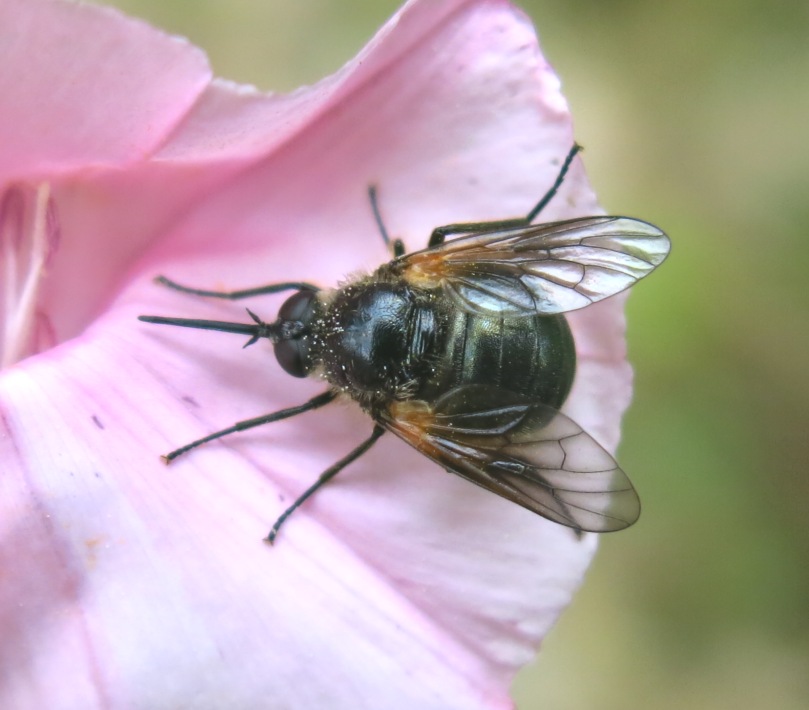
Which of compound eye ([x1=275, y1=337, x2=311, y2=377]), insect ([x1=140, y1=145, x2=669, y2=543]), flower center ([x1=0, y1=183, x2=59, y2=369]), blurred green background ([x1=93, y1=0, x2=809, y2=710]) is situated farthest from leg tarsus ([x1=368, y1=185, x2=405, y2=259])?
blurred green background ([x1=93, y1=0, x2=809, y2=710])

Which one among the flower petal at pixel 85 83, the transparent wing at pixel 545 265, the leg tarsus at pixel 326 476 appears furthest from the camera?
the transparent wing at pixel 545 265

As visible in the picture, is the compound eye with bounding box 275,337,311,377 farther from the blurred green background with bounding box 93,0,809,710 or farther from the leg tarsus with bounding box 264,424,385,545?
the blurred green background with bounding box 93,0,809,710

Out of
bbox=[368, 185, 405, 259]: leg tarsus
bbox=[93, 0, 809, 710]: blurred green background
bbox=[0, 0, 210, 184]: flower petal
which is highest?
bbox=[0, 0, 210, 184]: flower petal

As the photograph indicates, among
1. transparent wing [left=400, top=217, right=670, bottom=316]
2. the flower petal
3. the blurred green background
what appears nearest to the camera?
the flower petal

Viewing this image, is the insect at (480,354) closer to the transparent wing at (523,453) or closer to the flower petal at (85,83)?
the transparent wing at (523,453)

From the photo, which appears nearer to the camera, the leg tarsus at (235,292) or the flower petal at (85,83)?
the flower petal at (85,83)

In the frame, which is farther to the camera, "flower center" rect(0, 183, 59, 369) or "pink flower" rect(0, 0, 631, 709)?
"flower center" rect(0, 183, 59, 369)

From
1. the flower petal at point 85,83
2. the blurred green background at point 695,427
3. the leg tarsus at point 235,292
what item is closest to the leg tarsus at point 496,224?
the leg tarsus at point 235,292

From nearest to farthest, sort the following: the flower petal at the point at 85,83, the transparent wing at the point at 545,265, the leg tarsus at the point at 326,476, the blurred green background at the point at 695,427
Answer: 1. the flower petal at the point at 85,83
2. the leg tarsus at the point at 326,476
3. the transparent wing at the point at 545,265
4. the blurred green background at the point at 695,427
